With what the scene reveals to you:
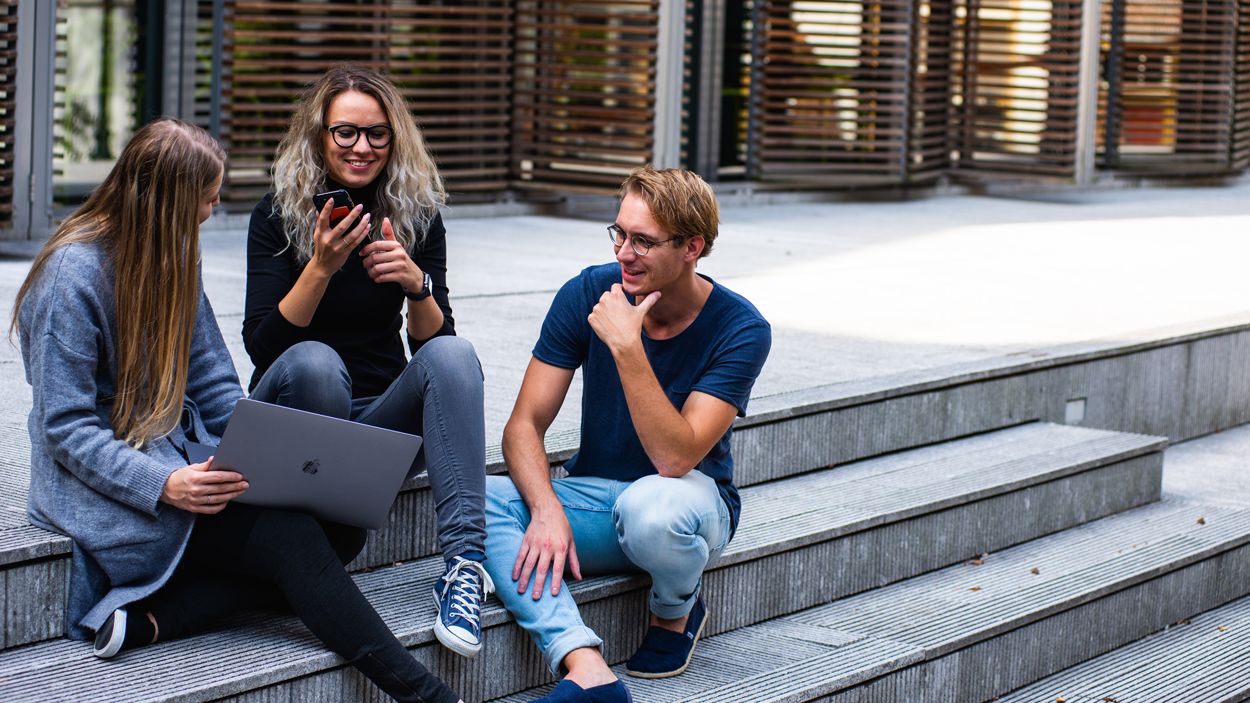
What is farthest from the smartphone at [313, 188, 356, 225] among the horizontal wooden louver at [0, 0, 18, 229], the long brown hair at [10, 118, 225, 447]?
the horizontal wooden louver at [0, 0, 18, 229]

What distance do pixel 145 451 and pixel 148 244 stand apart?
1.30 ft

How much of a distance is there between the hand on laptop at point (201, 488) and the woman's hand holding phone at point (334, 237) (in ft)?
1.85

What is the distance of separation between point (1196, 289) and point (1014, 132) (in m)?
5.54

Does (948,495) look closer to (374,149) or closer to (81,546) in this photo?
(374,149)

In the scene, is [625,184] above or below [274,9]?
below

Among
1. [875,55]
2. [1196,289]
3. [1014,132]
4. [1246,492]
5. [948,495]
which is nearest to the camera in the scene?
[948,495]

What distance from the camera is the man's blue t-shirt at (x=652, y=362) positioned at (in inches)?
136

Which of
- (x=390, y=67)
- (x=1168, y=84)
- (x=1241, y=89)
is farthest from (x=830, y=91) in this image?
(x=1241, y=89)

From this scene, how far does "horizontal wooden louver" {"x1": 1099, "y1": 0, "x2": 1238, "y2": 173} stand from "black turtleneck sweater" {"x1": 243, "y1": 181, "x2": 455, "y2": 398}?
1166 centimetres

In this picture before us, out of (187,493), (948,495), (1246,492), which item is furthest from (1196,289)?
(187,493)

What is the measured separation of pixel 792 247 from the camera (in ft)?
30.3

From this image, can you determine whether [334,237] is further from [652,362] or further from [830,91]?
[830,91]

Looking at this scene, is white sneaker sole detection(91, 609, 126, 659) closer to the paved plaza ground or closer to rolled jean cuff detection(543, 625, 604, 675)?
rolled jean cuff detection(543, 625, 604, 675)

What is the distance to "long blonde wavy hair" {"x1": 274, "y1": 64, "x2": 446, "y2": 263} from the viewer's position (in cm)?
352
